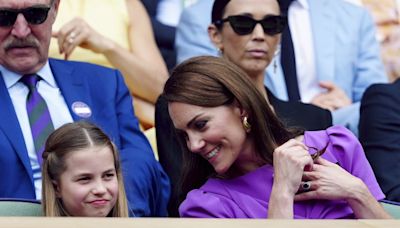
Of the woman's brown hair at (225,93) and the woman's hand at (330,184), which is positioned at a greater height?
the woman's brown hair at (225,93)

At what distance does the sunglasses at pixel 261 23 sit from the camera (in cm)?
446

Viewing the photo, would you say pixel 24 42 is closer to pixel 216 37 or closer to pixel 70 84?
pixel 70 84

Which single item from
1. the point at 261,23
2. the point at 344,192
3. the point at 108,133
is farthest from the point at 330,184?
the point at 261,23

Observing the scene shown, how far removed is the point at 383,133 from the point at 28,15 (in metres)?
1.44

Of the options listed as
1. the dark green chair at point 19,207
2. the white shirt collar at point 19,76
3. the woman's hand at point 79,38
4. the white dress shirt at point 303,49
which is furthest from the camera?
the white dress shirt at point 303,49

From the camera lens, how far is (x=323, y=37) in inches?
202

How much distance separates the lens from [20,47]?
12.7 feet

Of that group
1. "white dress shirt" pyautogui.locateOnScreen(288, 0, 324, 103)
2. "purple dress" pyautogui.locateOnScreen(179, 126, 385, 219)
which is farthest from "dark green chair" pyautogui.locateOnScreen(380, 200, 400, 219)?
"white dress shirt" pyautogui.locateOnScreen(288, 0, 324, 103)

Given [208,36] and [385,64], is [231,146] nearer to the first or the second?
[208,36]

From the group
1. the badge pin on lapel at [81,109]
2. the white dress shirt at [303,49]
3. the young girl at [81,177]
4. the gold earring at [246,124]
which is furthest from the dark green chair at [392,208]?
the white dress shirt at [303,49]

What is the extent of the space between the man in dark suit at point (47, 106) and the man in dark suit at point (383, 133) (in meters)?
0.81

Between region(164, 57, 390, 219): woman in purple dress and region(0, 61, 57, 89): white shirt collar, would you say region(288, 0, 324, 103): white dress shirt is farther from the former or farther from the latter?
region(164, 57, 390, 219): woman in purple dress

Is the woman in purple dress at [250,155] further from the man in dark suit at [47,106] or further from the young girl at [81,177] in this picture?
the man in dark suit at [47,106]

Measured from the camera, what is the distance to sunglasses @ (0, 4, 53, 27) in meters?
3.81
